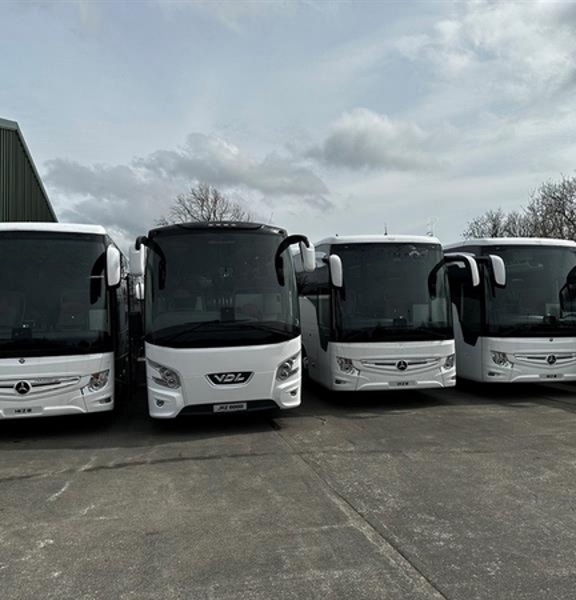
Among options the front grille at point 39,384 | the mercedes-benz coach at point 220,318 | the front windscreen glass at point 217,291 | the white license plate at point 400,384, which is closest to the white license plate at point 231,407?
the mercedes-benz coach at point 220,318

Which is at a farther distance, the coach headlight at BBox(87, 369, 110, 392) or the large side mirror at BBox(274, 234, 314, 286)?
the large side mirror at BBox(274, 234, 314, 286)

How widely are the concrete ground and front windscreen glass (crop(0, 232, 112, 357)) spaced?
140 cm

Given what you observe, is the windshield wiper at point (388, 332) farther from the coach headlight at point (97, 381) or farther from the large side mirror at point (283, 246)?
the coach headlight at point (97, 381)

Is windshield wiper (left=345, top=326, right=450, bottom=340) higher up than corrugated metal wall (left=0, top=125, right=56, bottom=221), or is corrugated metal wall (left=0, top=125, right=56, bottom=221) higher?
corrugated metal wall (left=0, top=125, right=56, bottom=221)

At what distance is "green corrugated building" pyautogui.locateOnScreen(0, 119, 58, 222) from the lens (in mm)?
20328

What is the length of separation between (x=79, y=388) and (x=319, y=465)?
12.1 ft

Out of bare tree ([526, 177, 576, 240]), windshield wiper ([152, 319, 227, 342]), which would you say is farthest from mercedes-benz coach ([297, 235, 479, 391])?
bare tree ([526, 177, 576, 240])

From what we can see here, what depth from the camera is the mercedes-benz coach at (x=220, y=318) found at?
8.14m

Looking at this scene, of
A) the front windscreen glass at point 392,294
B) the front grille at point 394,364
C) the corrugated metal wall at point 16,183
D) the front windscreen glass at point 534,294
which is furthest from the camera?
the corrugated metal wall at point 16,183

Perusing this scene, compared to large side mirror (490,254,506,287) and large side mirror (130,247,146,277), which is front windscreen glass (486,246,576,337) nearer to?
large side mirror (490,254,506,287)

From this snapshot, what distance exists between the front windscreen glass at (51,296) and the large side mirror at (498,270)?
6.82 meters

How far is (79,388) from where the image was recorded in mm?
8148

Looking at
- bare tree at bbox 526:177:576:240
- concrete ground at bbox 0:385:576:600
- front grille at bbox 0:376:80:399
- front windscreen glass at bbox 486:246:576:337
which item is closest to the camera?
concrete ground at bbox 0:385:576:600

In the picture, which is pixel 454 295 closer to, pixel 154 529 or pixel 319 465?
pixel 319 465
